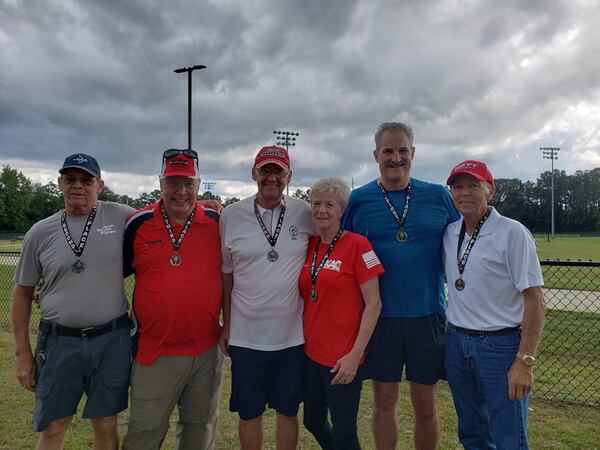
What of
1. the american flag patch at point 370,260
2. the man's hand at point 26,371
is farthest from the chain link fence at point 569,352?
→ the man's hand at point 26,371

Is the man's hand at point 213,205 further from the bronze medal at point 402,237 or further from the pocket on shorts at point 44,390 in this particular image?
the pocket on shorts at point 44,390

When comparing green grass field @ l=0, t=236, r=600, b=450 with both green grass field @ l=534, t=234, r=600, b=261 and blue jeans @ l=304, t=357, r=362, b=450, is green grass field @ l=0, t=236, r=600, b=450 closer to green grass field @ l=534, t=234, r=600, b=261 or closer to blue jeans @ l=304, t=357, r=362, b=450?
blue jeans @ l=304, t=357, r=362, b=450

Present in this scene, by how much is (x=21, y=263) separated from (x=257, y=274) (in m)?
1.85

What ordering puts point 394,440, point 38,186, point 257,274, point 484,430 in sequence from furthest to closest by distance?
point 38,186, point 394,440, point 257,274, point 484,430

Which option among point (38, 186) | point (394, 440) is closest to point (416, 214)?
point (394, 440)

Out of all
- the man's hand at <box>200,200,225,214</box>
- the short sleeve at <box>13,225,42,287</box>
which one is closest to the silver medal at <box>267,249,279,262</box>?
the man's hand at <box>200,200,225,214</box>

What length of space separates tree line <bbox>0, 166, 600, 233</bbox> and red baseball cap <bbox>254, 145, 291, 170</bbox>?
322 feet

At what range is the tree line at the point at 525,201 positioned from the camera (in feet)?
306

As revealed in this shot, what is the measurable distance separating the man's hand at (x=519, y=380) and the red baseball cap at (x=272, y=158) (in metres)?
2.17

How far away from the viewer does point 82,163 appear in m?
3.53

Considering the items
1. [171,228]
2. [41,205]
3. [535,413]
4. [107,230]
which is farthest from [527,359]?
[41,205]

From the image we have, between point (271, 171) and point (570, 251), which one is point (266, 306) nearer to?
point (271, 171)

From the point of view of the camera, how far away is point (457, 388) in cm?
326

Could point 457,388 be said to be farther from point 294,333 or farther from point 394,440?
point 294,333
